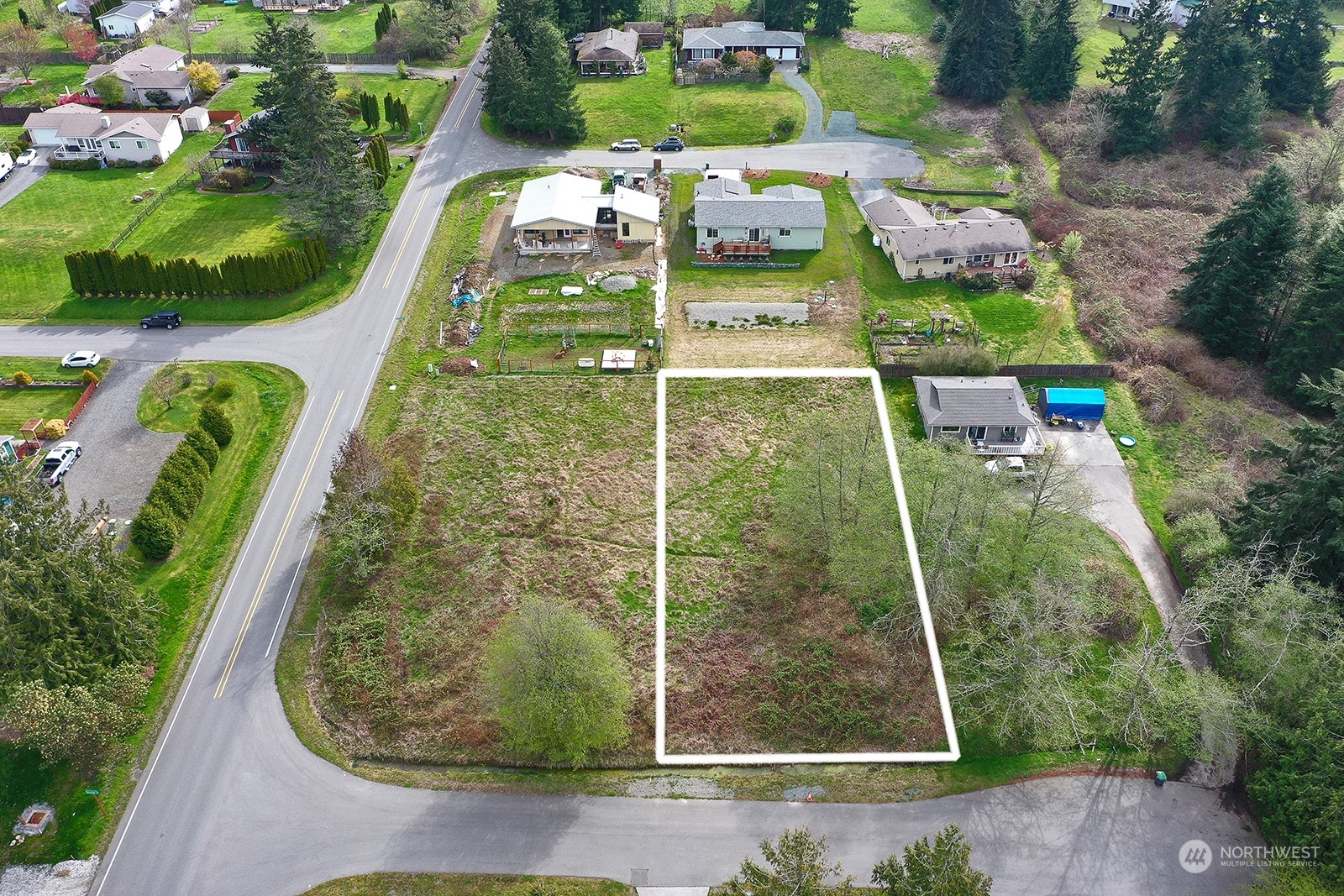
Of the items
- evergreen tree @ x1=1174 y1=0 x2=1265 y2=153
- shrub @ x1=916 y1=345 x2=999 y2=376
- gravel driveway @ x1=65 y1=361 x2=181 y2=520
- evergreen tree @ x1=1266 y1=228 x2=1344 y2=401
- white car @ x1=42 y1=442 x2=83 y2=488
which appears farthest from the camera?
evergreen tree @ x1=1174 y1=0 x2=1265 y2=153

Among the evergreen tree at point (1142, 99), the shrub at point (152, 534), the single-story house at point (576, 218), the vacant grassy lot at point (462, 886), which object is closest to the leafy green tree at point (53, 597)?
the shrub at point (152, 534)

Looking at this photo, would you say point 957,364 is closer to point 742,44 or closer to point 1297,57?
point 742,44

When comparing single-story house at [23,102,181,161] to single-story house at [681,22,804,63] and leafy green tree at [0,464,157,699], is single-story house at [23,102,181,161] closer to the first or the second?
single-story house at [681,22,804,63]

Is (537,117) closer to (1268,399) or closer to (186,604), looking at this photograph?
(186,604)

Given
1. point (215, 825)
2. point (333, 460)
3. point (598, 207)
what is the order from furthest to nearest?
point (598, 207), point (333, 460), point (215, 825)

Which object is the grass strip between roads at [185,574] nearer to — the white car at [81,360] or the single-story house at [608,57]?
the white car at [81,360]

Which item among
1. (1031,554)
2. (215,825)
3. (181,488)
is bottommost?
(215,825)

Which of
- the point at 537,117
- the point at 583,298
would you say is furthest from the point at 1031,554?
the point at 537,117

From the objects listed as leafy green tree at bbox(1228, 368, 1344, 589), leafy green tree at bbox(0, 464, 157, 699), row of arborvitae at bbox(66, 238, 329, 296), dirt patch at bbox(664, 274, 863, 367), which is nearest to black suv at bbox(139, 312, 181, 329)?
row of arborvitae at bbox(66, 238, 329, 296)
